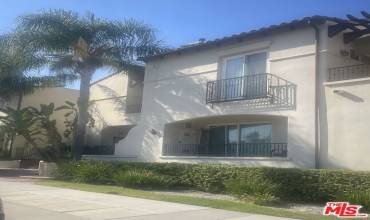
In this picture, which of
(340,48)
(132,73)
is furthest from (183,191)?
(132,73)

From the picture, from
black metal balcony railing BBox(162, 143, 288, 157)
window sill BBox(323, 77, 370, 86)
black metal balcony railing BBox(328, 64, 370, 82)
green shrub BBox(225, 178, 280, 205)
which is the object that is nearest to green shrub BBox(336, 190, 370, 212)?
green shrub BBox(225, 178, 280, 205)

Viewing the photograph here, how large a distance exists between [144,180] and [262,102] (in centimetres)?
498

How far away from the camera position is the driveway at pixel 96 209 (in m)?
9.95

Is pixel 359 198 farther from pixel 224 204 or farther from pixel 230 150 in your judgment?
pixel 230 150

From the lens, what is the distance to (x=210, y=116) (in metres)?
18.5

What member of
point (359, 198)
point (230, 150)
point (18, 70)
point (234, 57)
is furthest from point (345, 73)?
point (18, 70)

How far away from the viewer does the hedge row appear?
1273 cm

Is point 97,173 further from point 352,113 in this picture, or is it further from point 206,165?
point 352,113

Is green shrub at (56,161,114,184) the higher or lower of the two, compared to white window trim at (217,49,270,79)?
lower

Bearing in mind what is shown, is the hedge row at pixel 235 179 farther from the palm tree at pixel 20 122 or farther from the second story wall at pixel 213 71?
the palm tree at pixel 20 122

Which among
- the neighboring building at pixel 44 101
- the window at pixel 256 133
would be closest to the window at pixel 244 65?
the window at pixel 256 133

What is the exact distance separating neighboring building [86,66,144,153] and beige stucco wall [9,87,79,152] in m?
3.77

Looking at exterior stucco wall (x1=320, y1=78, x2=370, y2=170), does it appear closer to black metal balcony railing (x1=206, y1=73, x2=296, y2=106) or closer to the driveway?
black metal balcony railing (x1=206, y1=73, x2=296, y2=106)

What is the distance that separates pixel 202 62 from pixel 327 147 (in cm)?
676
